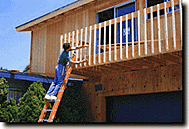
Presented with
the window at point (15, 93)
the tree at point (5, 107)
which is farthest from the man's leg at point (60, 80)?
the window at point (15, 93)

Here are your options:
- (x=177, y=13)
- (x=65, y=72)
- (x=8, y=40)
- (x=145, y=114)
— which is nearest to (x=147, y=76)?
(x=145, y=114)

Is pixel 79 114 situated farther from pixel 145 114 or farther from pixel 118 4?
pixel 118 4

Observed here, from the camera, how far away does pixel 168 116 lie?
690cm

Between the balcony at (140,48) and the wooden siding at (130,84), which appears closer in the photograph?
the balcony at (140,48)

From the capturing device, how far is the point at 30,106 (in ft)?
23.8

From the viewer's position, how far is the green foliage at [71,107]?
7.92 metres

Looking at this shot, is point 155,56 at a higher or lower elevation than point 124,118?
higher

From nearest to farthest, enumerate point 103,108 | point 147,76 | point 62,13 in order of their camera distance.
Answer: point 147,76 < point 103,108 < point 62,13

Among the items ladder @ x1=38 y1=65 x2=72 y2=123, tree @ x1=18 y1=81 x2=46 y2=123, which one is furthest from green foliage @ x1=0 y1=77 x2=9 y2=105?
ladder @ x1=38 y1=65 x2=72 y2=123

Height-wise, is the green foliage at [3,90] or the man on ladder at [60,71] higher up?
the man on ladder at [60,71]

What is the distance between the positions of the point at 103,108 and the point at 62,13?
4.74 m

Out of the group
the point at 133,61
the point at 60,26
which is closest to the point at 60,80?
the point at 133,61

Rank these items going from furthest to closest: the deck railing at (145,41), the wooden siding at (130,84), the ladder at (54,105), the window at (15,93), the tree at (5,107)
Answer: the window at (15,93), the tree at (5,107), the wooden siding at (130,84), the ladder at (54,105), the deck railing at (145,41)

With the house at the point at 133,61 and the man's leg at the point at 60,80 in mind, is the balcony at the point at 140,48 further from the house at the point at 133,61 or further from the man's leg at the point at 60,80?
the man's leg at the point at 60,80
